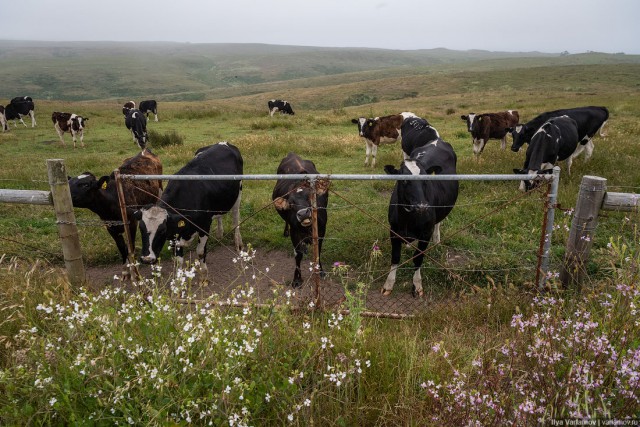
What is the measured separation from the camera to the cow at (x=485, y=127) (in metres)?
14.4

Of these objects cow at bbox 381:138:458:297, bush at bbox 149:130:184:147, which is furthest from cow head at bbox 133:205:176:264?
bush at bbox 149:130:184:147

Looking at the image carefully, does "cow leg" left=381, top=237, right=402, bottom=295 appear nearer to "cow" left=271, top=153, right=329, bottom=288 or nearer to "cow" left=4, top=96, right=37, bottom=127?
"cow" left=271, top=153, right=329, bottom=288

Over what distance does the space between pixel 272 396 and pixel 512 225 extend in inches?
257

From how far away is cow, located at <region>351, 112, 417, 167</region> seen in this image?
1430cm

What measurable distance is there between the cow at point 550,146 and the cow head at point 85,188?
894 centimetres

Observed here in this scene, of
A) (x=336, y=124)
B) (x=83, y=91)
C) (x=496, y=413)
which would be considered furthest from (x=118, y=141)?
(x=83, y=91)

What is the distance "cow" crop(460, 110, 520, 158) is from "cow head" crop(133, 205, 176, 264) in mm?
10386

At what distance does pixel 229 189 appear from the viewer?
7262mm

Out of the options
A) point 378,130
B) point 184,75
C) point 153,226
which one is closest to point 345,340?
point 153,226

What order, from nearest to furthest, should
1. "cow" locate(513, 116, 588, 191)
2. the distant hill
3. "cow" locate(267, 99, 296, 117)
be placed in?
"cow" locate(513, 116, 588, 191) < "cow" locate(267, 99, 296, 117) < the distant hill

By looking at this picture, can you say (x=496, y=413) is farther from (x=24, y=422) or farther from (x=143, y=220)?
(x=143, y=220)

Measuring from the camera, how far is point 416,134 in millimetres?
11242

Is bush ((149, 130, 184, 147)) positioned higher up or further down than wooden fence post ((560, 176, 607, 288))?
further down

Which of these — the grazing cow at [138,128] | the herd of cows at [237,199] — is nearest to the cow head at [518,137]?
the herd of cows at [237,199]
